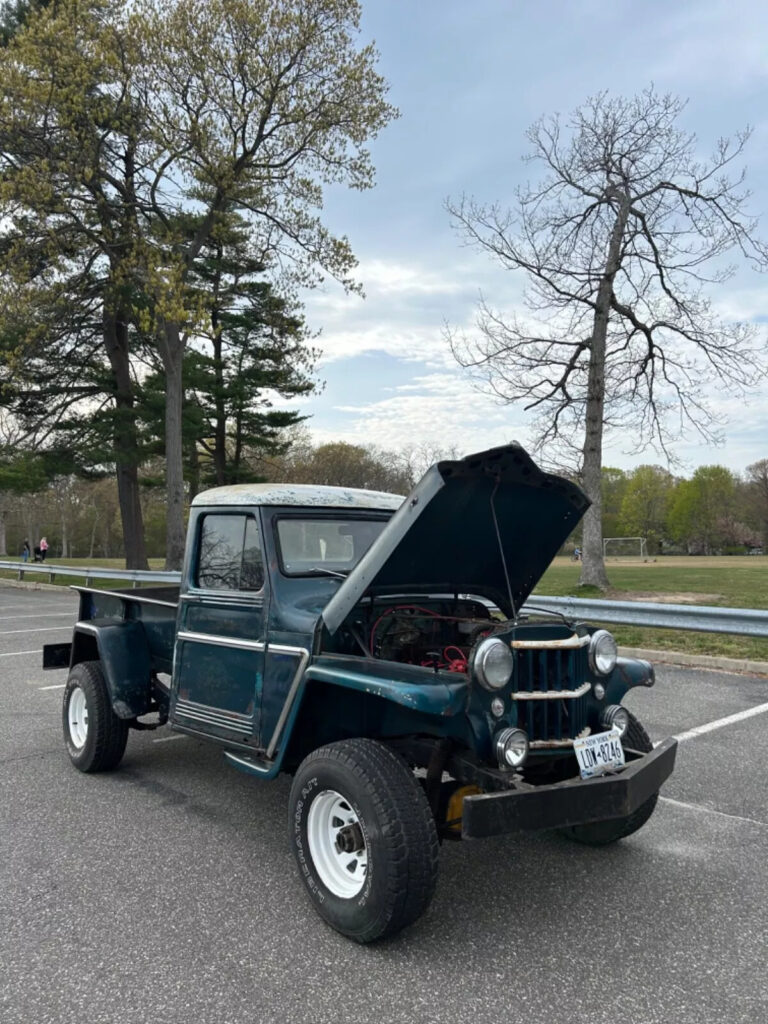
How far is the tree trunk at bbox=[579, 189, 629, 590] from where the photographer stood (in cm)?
1664

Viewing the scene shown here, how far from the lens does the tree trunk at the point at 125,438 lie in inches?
899

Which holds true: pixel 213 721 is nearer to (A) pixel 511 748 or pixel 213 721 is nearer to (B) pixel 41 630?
(A) pixel 511 748

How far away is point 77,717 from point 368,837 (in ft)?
10.4

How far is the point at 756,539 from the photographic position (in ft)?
284

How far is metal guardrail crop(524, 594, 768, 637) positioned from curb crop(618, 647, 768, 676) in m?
0.49

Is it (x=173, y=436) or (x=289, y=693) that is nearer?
(x=289, y=693)

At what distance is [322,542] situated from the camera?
4332mm

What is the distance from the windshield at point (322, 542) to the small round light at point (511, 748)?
147 cm

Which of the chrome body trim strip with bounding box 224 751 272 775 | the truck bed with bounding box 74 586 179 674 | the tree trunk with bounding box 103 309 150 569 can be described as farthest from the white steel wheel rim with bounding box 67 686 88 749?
the tree trunk with bounding box 103 309 150 569

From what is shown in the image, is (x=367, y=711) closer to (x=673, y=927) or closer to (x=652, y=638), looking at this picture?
(x=673, y=927)

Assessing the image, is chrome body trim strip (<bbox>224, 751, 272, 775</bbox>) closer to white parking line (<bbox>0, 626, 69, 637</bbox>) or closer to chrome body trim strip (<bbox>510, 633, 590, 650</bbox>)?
chrome body trim strip (<bbox>510, 633, 590, 650</bbox>)

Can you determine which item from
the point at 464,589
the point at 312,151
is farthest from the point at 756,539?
the point at 464,589

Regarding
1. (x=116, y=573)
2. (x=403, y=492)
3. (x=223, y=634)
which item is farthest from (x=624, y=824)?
(x=403, y=492)

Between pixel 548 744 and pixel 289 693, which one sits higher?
pixel 289 693
